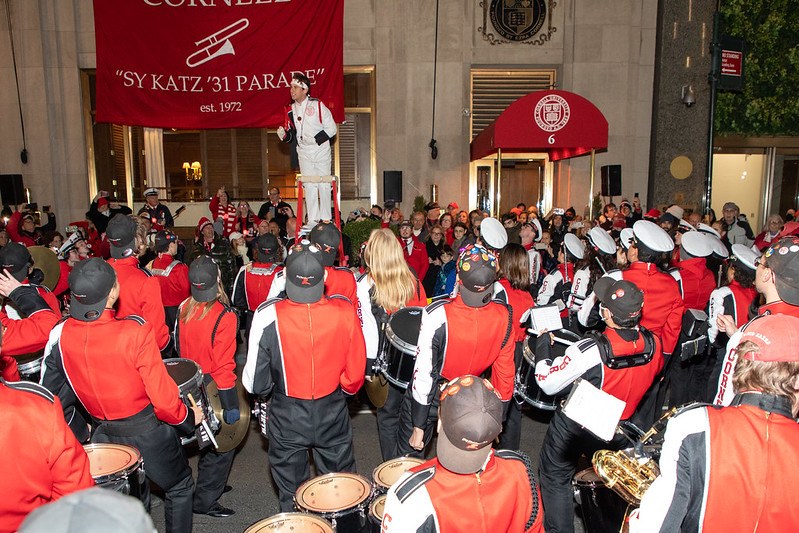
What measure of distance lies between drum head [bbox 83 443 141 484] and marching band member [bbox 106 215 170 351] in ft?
5.58

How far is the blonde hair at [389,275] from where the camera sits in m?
4.86

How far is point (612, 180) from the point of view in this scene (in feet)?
47.6

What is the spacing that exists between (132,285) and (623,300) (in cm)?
399

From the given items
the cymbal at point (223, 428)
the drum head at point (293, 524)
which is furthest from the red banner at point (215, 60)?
the drum head at point (293, 524)

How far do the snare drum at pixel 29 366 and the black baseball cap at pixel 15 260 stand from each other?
63 cm

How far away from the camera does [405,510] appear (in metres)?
2.04

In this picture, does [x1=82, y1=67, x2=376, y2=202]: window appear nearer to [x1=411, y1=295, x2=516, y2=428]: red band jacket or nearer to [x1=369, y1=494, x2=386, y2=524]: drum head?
[x1=411, y1=295, x2=516, y2=428]: red band jacket

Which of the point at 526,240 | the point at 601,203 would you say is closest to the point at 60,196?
the point at 526,240

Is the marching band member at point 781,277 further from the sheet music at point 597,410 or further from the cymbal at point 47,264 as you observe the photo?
the cymbal at point 47,264

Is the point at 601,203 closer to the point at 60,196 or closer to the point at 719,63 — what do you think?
the point at 719,63

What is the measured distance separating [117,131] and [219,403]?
1571 cm

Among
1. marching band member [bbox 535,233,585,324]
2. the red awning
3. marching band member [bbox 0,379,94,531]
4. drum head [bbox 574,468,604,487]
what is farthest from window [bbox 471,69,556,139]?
marching band member [bbox 0,379,94,531]

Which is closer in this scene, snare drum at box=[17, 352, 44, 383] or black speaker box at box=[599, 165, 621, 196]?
snare drum at box=[17, 352, 44, 383]

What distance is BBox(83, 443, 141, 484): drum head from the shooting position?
2945mm
